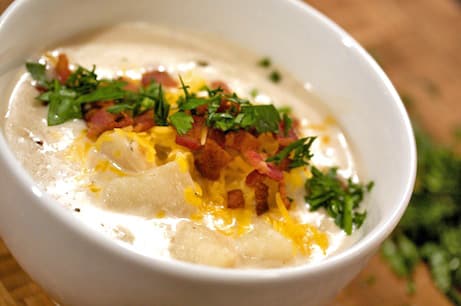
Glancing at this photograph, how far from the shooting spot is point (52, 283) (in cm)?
108

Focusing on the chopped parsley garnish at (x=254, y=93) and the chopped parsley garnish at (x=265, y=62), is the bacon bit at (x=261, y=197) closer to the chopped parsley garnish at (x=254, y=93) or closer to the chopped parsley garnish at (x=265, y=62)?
the chopped parsley garnish at (x=254, y=93)

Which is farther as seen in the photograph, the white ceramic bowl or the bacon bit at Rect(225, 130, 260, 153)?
the bacon bit at Rect(225, 130, 260, 153)

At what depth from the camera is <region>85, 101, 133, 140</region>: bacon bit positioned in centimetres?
136

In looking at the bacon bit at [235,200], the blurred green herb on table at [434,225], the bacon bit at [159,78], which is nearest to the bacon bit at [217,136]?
the bacon bit at [235,200]

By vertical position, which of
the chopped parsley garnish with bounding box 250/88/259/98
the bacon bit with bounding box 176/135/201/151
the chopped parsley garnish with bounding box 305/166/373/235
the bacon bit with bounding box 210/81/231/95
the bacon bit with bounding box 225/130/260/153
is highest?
the bacon bit with bounding box 176/135/201/151

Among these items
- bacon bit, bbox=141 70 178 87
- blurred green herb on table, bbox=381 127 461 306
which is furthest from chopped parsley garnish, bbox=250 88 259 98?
blurred green herb on table, bbox=381 127 461 306

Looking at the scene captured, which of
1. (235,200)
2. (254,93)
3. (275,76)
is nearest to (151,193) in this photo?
(235,200)

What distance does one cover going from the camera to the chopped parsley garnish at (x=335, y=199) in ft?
4.81

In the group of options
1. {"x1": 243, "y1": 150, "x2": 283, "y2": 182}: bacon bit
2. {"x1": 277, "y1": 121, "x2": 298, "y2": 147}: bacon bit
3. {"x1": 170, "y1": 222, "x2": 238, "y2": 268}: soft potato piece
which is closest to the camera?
{"x1": 170, "y1": 222, "x2": 238, "y2": 268}: soft potato piece

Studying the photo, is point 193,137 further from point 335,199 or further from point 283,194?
point 335,199

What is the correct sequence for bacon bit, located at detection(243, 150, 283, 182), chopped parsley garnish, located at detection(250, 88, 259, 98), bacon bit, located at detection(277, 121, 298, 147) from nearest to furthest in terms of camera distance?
1. bacon bit, located at detection(243, 150, 283, 182)
2. bacon bit, located at detection(277, 121, 298, 147)
3. chopped parsley garnish, located at detection(250, 88, 259, 98)

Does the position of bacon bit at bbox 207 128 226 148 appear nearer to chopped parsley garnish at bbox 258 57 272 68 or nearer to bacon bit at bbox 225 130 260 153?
bacon bit at bbox 225 130 260 153

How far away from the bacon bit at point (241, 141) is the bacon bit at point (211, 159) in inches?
1.7

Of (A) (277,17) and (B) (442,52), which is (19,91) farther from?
(B) (442,52)
